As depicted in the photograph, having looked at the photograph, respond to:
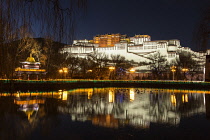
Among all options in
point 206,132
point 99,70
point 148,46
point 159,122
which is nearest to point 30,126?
point 159,122

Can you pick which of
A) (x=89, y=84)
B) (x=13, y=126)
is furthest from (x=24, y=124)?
(x=89, y=84)

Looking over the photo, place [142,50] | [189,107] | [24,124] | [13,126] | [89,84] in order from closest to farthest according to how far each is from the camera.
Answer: [13,126] → [24,124] → [189,107] → [89,84] → [142,50]

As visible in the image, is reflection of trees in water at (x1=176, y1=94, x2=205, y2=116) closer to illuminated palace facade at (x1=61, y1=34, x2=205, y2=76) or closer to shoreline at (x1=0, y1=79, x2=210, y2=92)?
shoreline at (x1=0, y1=79, x2=210, y2=92)

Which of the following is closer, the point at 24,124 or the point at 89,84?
the point at 24,124

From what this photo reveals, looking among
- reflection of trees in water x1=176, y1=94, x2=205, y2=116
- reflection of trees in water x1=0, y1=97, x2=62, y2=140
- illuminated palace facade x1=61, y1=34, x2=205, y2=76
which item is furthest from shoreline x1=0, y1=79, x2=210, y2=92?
illuminated palace facade x1=61, y1=34, x2=205, y2=76

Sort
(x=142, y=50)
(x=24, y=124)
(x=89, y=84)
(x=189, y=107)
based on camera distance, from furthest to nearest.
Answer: (x=142, y=50) < (x=89, y=84) < (x=189, y=107) < (x=24, y=124)

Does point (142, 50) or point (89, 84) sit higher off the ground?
point (142, 50)

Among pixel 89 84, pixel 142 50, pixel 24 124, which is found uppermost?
pixel 142 50

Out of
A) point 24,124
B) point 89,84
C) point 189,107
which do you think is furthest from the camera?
point 89,84

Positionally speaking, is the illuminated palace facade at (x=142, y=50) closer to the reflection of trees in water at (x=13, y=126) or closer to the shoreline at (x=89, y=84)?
the shoreline at (x=89, y=84)

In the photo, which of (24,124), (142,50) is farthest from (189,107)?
(142,50)

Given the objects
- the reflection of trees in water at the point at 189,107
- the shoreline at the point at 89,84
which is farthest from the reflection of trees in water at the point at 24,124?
the shoreline at the point at 89,84

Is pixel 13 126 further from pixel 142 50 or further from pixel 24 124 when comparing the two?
pixel 142 50

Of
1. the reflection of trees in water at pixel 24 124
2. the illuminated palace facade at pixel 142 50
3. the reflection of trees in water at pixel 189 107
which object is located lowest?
the reflection of trees in water at pixel 189 107
